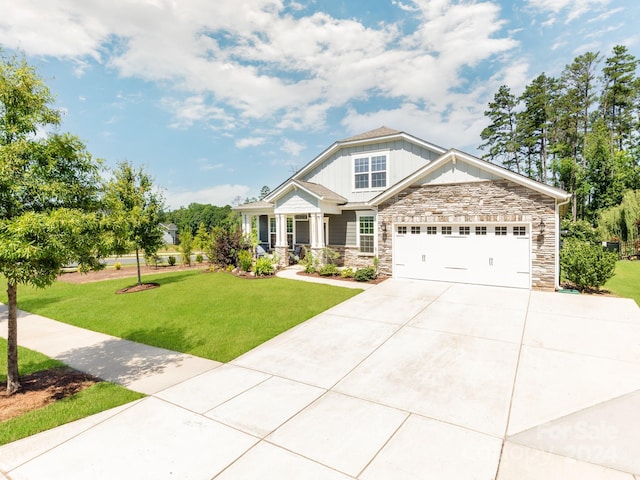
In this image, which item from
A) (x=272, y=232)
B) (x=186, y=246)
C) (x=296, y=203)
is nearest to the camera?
(x=296, y=203)

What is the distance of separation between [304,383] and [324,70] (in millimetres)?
18643

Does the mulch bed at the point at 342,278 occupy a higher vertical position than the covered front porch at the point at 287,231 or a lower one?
lower

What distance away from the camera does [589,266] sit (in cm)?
1085

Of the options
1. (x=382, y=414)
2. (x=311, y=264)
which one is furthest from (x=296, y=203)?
(x=382, y=414)

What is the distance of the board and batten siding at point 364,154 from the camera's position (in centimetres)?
1656

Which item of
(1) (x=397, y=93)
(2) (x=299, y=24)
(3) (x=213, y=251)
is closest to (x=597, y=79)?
(1) (x=397, y=93)

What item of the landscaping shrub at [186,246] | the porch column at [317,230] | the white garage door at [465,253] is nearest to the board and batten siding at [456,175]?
the white garage door at [465,253]

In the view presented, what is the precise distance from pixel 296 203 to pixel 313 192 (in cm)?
147

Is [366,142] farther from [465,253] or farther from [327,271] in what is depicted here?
[465,253]

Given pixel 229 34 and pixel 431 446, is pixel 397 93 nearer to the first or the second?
pixel 229 34

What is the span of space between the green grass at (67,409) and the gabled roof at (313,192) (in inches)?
485

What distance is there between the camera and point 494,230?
12.2 meters

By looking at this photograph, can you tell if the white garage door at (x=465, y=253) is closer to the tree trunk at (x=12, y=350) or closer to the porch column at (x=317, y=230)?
the porch column at (x=317, y=230)

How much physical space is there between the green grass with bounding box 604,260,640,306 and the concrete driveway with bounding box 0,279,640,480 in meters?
4.71
